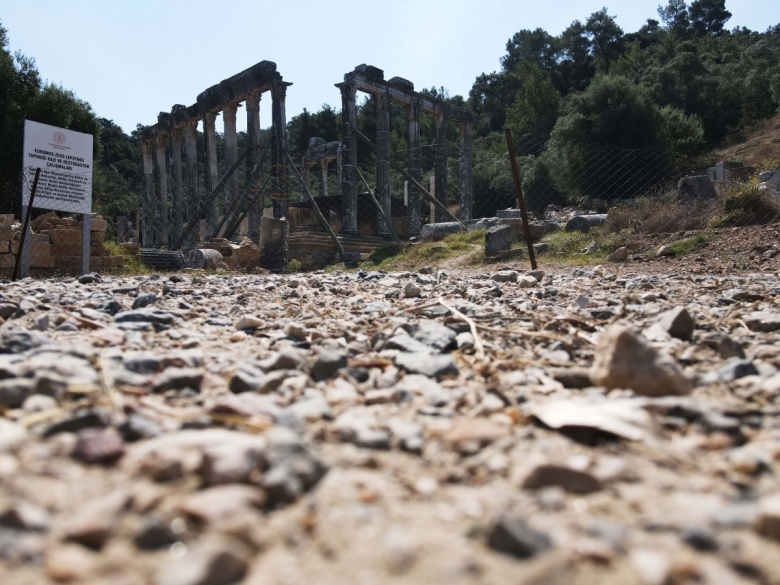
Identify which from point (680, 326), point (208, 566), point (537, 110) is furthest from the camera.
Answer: point (537, 110)

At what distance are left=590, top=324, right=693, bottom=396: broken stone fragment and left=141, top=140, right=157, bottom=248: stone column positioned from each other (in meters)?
28.0

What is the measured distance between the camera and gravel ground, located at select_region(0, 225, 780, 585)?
109cm

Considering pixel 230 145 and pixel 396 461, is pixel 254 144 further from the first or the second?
pixel 396 461

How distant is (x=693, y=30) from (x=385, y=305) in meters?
59.8

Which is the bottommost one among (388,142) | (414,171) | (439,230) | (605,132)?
(439,230)

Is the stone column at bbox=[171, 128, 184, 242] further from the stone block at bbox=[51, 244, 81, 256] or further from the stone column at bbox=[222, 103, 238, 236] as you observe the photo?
the stone block at bbox=[51, 244, 81, 256]

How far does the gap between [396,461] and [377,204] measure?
59.8 ft

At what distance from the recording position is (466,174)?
2369cm

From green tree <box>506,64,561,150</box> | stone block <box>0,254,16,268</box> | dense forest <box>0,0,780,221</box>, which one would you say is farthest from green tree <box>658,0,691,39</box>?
stone block <box>0,254,16,268</box>

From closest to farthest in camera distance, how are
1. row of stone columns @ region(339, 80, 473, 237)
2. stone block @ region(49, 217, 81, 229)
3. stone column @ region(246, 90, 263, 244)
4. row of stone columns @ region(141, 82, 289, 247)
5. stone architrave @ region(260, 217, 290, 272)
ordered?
1. stone block @ region(49, 217, 81, 229)
2. stone architrave @ region(260, 217, 290, 272)
3. row of stone columns @ region(141, 82, 289, 247)
4. row of stone columns @ region(339, 80, 473, 237)
5. stone column @ region(246, 90, 263, 244)

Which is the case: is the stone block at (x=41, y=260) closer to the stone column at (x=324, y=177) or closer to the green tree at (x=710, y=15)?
the stone column at (x=324, y=177)

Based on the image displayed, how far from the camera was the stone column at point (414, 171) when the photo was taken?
2164 centimetres

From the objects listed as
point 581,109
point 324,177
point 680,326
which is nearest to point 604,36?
point 581,109

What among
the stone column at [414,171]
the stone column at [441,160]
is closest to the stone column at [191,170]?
the stone column at [414,171]
